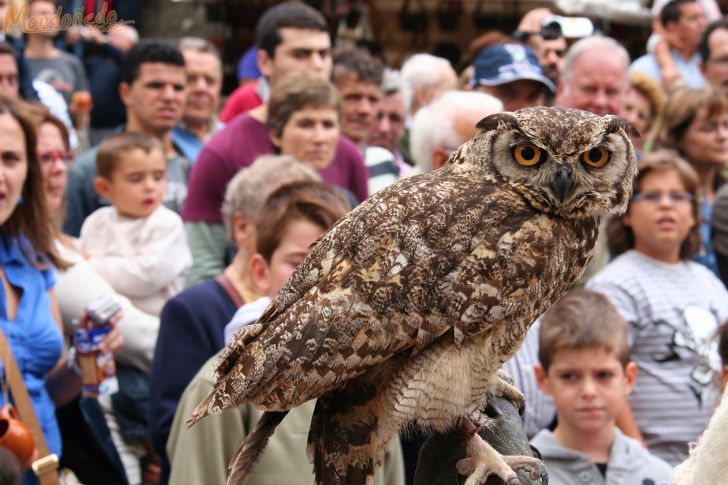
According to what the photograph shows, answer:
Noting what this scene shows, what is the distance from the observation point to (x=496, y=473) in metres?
2.27

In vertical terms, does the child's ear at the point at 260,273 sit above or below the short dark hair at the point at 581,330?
above

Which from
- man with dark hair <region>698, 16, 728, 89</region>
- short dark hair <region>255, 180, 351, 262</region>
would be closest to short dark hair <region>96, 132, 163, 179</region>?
short dark hair <region>255, 180, 351, 262</region>

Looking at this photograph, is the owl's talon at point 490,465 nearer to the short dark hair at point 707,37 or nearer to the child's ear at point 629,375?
the child's ear at point 629,375

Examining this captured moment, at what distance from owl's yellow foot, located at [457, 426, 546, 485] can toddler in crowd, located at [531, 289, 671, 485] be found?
5.07 feet

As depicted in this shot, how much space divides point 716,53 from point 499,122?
5.71 m

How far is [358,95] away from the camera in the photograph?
6.33 metres

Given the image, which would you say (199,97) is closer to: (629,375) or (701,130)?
(701,130)

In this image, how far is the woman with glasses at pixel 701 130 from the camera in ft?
19.5

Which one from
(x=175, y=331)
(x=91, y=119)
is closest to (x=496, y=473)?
(x=175, y=331)

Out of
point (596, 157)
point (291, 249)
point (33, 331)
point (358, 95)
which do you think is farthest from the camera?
point (358, 95)

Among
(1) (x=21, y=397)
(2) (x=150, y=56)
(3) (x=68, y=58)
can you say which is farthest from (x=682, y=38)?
(1) (x=21, y=397)

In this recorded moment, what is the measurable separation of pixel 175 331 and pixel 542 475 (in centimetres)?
172

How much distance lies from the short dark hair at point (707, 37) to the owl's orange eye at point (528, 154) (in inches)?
227

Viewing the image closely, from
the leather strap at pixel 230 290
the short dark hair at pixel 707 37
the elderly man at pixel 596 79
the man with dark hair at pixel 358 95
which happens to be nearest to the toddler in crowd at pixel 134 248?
the leather strap at pixel 230 290
